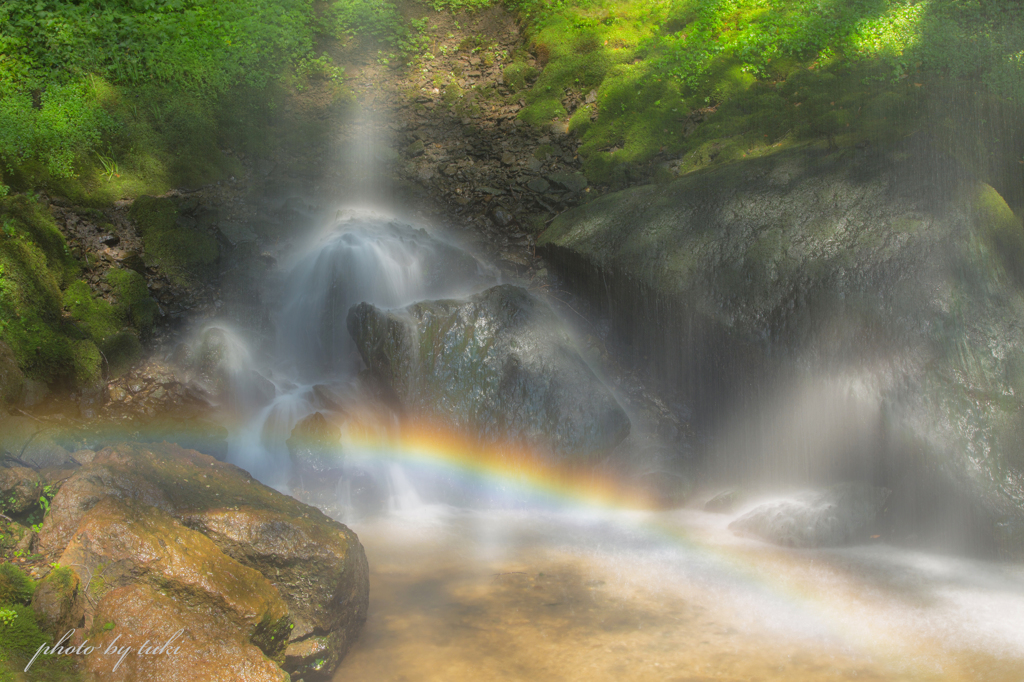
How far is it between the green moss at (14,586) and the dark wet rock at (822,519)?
5.29 meters

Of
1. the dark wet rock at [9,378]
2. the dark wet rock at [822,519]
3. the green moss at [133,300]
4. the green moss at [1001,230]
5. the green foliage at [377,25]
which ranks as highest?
the green foliage at [377,25]

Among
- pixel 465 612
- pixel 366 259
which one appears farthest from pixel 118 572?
pixel 366 259

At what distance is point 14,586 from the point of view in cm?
290

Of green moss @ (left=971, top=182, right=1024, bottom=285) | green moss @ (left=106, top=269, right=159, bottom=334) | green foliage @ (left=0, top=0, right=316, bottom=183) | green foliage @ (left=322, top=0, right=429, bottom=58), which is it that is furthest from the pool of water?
green foliage @ (left=322, top=0, right=429, bottom=58)

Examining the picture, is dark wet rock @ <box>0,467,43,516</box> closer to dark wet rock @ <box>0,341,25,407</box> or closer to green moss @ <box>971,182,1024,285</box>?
dark wet rock @ <box>0,341,25,407</box>

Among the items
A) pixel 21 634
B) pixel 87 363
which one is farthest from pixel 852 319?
pixel 87 363

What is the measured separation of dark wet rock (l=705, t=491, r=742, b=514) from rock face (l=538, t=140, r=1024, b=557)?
1.66 feet

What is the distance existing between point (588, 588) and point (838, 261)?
402 cm

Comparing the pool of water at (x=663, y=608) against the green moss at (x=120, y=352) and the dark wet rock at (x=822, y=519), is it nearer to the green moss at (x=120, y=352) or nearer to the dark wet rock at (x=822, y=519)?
the dark wet rock at (x=822, y=519)

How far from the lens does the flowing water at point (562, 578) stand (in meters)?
3.81

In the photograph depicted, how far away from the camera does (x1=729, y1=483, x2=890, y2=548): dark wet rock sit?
17.9ft

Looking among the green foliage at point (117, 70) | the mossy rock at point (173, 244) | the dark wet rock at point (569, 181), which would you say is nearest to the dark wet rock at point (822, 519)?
the dark wet rock at point (569, 181)

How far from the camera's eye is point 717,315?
6512mm

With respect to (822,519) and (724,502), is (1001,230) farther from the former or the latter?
(724,502)
